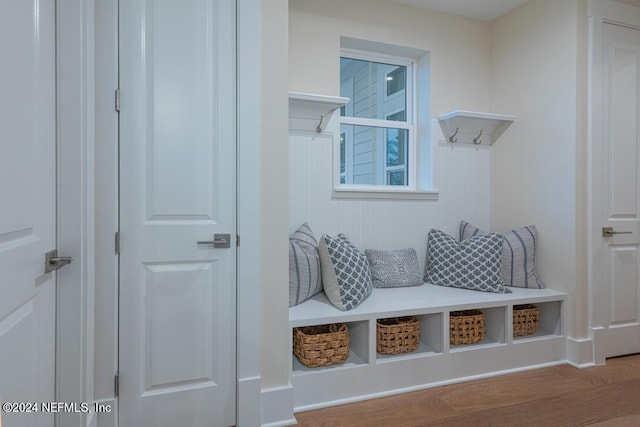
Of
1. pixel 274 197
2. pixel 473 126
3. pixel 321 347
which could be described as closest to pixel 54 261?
pixel 274 197

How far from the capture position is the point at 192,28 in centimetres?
177

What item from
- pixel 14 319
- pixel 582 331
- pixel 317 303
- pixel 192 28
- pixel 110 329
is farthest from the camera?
pixel 582 331

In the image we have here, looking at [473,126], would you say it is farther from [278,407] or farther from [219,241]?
[278,407]

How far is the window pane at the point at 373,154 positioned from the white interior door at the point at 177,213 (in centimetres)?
131

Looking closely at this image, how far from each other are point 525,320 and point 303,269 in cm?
159

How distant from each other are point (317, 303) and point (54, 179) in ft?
4.86

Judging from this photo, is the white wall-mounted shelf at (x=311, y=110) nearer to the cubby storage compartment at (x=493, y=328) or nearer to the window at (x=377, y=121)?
the window at (x=377, y=121)

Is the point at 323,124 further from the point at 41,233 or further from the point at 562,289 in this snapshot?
Result: the point at 562,289

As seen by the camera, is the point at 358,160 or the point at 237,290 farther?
the point at 358,160

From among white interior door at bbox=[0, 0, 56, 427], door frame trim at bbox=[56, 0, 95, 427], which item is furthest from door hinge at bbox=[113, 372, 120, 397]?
white interior door at bbox=[0, 0, 56, 427]

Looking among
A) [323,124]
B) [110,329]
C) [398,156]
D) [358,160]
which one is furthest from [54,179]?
[398,156]

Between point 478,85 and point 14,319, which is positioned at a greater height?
point 478,85

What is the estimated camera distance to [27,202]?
46.1 inches

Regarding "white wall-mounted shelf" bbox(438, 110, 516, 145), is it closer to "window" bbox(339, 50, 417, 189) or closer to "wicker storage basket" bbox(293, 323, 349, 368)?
"window" bbox(339, 50, 417, 189)
